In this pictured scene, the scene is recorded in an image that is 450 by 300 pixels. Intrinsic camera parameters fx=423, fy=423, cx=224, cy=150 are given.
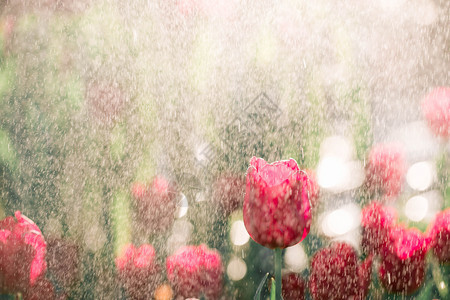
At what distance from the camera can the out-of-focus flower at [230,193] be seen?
49cm

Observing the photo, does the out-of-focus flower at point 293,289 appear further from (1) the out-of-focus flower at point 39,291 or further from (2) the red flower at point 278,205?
(1) the out-of-focus flower at point 39,291

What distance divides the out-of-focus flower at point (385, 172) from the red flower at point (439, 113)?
9 cm

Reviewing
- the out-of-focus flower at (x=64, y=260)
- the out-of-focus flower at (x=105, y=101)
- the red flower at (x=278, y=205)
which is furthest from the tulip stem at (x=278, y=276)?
the out-of-focus flower at (x=105, y=101)

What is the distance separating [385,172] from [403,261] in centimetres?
12

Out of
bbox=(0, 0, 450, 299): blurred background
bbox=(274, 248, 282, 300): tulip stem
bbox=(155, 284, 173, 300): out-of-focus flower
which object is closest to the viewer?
bbox=(274, 248, 282, 300): tulip stem

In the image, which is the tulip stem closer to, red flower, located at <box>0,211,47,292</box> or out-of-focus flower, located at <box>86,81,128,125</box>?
red flower, located at <box>0,211,47,292</box>

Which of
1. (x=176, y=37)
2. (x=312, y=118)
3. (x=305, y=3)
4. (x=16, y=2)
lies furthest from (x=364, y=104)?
(x=16, y=2)

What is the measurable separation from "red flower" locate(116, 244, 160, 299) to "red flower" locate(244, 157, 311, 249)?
0.44ft

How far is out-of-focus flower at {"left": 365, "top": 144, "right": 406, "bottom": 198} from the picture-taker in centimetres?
45

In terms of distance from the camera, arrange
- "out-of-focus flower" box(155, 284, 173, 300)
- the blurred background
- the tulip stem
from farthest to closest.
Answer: the blurred background, "out-of-focus flower" box(155, 284, 173, 300), the tulip stem

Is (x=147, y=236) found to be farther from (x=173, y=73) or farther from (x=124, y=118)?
(x=173, y=73)

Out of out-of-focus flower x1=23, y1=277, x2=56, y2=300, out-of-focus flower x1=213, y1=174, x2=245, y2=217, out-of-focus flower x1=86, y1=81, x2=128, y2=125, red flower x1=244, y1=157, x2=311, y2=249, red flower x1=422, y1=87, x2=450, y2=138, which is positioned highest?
out-of-focus flower x1=86, y1=81, x2=128, y2=125

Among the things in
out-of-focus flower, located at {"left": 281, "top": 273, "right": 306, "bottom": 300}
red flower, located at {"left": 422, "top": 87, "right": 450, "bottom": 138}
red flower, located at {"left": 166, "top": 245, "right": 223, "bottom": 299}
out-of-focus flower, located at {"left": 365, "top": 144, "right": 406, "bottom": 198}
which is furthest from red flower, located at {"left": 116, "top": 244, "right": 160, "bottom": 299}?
red flower, located at {"left": 422, "top": 87, "right": 450, "bottom": 138}

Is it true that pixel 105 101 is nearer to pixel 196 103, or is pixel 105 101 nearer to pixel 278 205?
pixel 196 103
